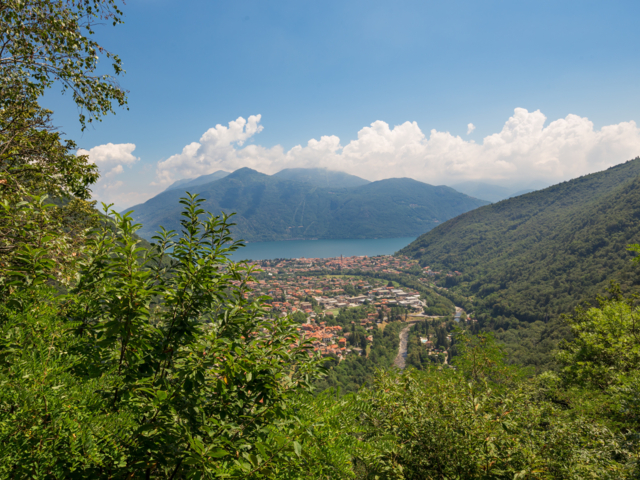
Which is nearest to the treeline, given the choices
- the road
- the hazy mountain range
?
the road

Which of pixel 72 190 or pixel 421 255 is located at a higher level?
pixel 72 190

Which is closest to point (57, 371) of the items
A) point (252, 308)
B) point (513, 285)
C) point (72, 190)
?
point (252, 308)

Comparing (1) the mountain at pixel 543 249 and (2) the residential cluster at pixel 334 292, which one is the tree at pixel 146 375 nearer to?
(2) the residential cluster at pixel 334 292

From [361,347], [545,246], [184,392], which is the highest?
[184,392]

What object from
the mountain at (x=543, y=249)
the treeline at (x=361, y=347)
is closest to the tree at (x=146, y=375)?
the treeline at (x=361, y=347)

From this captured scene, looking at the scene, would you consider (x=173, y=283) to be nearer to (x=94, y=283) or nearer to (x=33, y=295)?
(x=94, y=283)

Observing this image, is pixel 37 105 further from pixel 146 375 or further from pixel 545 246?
pixel 545 246

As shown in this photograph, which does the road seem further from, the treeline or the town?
the town

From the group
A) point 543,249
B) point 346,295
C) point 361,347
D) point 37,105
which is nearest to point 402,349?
point 361,347
